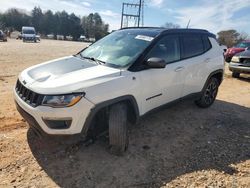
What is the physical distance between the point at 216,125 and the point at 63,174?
3.12 metres

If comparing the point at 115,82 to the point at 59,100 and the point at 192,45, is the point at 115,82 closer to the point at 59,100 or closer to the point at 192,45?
the point at 59,100

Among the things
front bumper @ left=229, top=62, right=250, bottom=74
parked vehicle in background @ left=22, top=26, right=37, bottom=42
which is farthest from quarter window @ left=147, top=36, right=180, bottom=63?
parked vehicle in background @ left=22, top=26, right=37, bottom=42

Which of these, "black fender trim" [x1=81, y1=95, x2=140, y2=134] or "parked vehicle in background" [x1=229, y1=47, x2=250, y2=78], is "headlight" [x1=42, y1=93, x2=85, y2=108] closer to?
"black fender trim" [x1=81, y1=95, x2=140, y2=134]

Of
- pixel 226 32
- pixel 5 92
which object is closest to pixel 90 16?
pixel 226 32

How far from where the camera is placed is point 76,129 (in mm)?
3020

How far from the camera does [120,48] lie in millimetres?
4055

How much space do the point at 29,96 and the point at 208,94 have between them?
3.98 m

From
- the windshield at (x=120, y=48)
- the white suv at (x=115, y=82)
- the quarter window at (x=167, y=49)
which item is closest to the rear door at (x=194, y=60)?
the white suv at (x=115, y=82)

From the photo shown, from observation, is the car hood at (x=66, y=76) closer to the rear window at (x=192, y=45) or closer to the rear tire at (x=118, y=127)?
the rear tire at (x=118, y=127)

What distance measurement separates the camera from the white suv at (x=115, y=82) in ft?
9.70

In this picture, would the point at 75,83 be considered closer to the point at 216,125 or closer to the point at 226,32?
the point at 216,125

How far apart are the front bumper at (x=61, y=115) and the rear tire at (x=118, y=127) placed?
0.41 m

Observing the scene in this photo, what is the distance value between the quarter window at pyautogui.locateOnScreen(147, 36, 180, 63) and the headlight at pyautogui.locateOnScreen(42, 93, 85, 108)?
4.90 feet

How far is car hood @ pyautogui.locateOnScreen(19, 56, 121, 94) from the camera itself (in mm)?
2957
